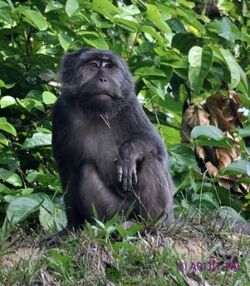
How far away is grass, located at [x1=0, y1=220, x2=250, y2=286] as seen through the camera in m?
5.55

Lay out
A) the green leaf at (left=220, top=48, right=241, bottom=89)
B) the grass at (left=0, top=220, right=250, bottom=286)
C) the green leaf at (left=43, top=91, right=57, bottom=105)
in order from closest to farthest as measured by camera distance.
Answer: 1. the grass at (left=0, top=220, right=250, bottom=286)
2. the green leaf at (left=43, top=91, right=57, bottom=105)
3. the green leaf at (left=220, top=48, right=241, bottom=89)

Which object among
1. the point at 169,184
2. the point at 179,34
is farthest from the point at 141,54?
the point at 169,184

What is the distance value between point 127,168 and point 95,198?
332 millimetres

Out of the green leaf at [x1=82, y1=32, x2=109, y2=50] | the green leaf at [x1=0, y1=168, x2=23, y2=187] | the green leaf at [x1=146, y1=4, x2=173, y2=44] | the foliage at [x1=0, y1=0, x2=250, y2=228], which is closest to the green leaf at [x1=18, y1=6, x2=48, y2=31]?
the foliage at [x1=0, y1=0, x2=250, y2=228]

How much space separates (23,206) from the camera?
723 centimetres

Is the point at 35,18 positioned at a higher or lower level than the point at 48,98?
higher

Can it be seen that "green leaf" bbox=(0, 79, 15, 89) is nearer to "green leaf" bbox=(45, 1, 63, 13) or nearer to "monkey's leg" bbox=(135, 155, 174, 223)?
"green leaf" bbox=(45, 1, 63, 13)

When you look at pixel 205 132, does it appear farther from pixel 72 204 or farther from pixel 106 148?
pixel 72 204

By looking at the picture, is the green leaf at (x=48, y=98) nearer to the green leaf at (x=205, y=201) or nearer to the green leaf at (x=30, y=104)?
the green leaf at (x=30, y=104)

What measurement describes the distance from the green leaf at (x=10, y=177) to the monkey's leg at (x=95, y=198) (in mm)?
1236

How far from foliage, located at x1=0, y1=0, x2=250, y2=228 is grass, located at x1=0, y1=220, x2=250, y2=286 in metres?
1.27

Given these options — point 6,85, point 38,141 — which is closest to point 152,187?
point 38,141

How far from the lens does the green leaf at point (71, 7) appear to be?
25.0ft

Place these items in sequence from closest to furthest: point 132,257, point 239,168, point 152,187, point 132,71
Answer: point 132,257 < point 152,187 < point 239,168 < point 132,71
